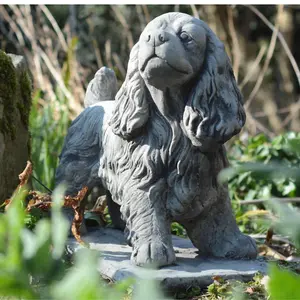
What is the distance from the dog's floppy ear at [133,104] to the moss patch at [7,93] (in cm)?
86

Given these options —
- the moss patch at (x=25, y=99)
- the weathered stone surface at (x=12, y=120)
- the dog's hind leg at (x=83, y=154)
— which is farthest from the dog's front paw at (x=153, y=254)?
the moss patch at (x=25, y=99)

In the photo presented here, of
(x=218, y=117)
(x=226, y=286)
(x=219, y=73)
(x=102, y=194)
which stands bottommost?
(x=226, y=286)

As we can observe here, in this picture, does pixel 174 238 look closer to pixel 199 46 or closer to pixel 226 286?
pixel 226 286

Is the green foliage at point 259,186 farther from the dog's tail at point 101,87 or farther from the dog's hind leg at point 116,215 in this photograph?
the dog's tail at point 101,87

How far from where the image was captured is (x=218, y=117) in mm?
2215

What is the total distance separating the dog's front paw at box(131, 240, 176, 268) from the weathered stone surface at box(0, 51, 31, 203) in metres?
1.01

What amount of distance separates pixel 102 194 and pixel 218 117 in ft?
4.09

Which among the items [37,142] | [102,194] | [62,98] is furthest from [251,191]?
[62,98]

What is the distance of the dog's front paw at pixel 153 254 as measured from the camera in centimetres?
228

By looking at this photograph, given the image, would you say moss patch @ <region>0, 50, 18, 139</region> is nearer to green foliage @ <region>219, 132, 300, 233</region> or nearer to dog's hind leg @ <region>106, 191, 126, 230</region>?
dog's hind leg @ <region>106, 191, 126, 230</region>

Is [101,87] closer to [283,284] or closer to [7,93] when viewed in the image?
[7,93]

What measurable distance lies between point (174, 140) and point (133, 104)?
22 cm

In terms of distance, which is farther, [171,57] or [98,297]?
[171,57]

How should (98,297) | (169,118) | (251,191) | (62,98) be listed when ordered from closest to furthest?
1. (98,297)
2. (169,118)
3. (251,191)
4. (62,98)
